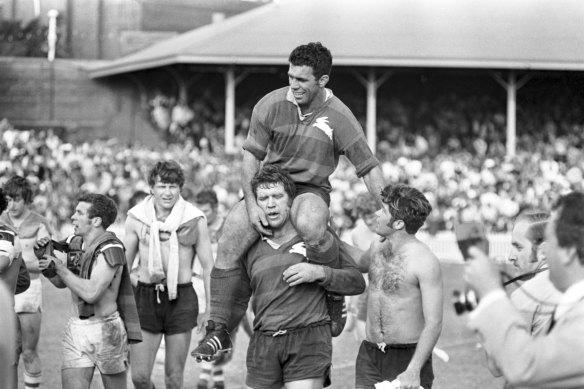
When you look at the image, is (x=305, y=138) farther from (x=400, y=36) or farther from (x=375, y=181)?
(x=400, y=36)

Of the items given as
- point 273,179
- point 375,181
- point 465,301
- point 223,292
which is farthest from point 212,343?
point 465,301

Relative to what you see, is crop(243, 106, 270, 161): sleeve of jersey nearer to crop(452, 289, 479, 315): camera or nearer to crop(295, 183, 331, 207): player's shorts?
crop(295, 183, 331, 207): player's shorts

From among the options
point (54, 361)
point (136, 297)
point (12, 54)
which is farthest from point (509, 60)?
point (136, 297)

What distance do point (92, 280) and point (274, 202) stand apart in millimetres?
1483

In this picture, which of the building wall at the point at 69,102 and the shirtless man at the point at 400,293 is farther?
the building wall at the point at 69,102

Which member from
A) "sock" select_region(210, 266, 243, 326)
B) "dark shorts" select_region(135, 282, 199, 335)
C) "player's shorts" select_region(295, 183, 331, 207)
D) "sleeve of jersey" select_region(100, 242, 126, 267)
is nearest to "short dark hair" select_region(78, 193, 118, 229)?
"sleeve of jersey" select_region(100, 242, 126, 267)

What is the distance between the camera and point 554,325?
12.9 feet

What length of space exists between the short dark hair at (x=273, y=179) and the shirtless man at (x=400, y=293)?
597 mm

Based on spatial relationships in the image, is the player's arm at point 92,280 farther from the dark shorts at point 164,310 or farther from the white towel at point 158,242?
the dark shorts at point 164,310

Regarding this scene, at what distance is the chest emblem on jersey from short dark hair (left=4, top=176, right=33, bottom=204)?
357cm

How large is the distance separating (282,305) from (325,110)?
113 centimetres

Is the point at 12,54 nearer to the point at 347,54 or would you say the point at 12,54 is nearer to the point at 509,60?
the point at 347,54

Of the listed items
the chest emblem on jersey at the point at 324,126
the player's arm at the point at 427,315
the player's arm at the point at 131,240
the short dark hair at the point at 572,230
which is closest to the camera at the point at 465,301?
the short dark hair at the point at 572,230

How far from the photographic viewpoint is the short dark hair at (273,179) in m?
6.16
